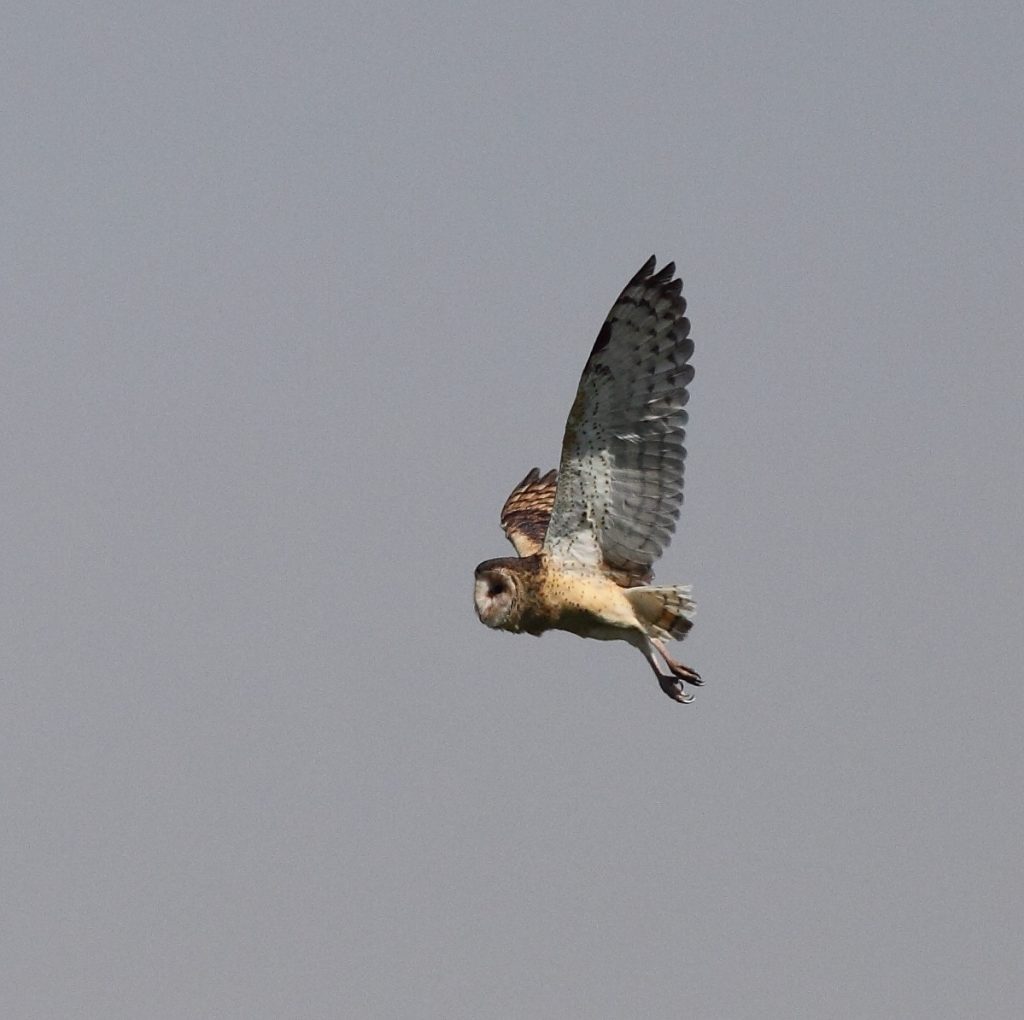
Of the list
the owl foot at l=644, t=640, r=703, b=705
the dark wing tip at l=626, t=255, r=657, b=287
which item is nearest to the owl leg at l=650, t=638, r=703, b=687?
the owl foot at l=644, t=640, r=703, b=705

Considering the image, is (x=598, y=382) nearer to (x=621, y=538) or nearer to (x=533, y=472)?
(x=621, y=538)

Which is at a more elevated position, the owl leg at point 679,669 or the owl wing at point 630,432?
the owl wing at point 630,432

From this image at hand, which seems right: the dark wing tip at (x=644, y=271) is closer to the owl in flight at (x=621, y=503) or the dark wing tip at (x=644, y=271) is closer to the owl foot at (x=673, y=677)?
the owl in flight at (x=621, y=503)

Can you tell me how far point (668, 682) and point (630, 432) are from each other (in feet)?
7.34

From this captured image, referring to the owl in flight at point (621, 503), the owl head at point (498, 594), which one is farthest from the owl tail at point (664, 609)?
the owl head at point (498, 594)

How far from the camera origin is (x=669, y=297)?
25.3 metres

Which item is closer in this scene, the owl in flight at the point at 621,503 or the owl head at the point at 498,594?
the owl in flight at the point at 621,503

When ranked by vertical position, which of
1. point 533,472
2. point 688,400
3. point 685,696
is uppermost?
point 533,472

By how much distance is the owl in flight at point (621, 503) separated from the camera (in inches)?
997

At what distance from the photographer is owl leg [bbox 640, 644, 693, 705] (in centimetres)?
2642

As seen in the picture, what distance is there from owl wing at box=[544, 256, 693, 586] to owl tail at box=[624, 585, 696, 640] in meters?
0.33

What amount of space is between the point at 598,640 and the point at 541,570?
82 centimetres

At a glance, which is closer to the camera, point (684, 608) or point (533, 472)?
point (684, 608)

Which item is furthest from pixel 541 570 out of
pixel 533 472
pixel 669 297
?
pixel 533 472
